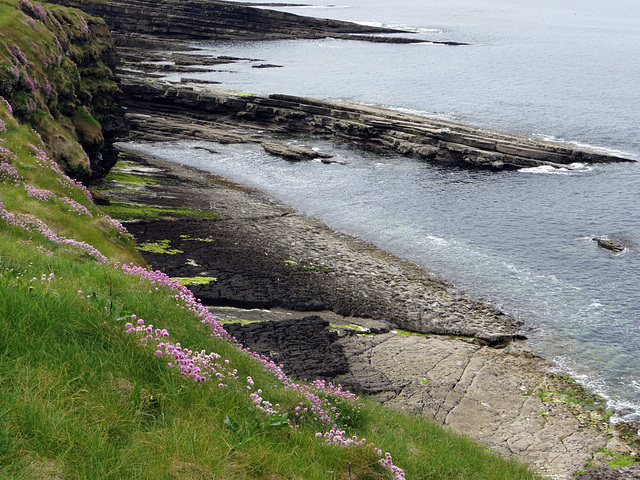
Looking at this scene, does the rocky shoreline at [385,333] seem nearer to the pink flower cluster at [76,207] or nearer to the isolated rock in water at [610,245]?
the pink flower cluster at [76,207]

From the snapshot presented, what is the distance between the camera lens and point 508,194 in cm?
5144

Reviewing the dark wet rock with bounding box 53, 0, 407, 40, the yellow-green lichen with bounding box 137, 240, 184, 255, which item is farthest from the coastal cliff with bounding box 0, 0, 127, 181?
the dark wet rock with bounding box 53, 0, 407, 40

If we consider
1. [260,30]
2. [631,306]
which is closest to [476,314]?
[631,306]

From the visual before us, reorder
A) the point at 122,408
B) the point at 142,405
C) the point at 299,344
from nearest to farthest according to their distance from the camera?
the point at 122,408 → the point at 142,405 → the point at 299,344

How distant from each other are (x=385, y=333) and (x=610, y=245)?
21.1 metres

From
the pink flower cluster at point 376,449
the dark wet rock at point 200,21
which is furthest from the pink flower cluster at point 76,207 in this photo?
the dark wet rock at point 200,21

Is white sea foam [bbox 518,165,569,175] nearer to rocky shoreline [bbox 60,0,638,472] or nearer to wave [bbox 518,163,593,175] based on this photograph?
wave [bbox 518,163,593,175]

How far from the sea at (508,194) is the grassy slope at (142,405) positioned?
1576cm

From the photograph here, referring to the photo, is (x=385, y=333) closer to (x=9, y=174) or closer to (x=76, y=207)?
(x=76, y=207)

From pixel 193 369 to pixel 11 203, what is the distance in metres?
12.8

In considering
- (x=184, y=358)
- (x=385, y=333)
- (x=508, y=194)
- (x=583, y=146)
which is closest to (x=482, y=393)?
(x=385, y=333)

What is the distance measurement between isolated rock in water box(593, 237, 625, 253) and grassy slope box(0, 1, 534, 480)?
99.0 ft

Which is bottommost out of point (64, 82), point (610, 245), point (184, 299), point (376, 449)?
point (610, 245)

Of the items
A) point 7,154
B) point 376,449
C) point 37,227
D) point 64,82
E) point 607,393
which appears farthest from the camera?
point 64,82
